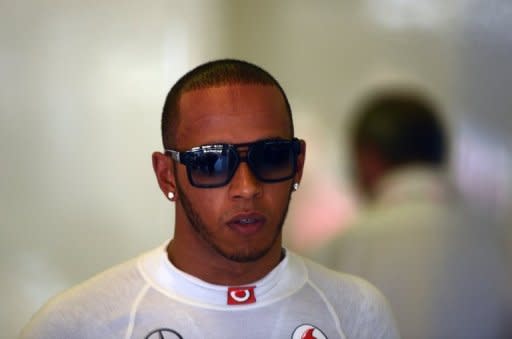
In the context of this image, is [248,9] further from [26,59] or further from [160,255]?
[160,255]

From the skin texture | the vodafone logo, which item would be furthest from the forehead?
the vodafone logo

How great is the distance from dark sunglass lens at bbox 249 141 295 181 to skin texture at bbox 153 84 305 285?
0.01 metres

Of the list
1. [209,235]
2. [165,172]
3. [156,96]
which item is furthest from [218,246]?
[156,96]

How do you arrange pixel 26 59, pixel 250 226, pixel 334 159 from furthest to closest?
1. pixel 334 159
2. pixel 26 59
3. pixel 250 226

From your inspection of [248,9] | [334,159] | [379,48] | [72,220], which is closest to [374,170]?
[334,159]

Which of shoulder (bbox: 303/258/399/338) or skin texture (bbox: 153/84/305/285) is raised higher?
skin texture (bbox: 153/84/305/285)

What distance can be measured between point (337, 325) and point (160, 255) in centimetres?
25

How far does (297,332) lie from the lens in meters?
0.84

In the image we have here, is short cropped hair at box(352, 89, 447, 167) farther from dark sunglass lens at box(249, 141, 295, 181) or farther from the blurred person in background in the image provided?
dark sunglass lens at box(249, 141, 295, 181)

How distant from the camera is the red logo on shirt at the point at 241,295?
84cm

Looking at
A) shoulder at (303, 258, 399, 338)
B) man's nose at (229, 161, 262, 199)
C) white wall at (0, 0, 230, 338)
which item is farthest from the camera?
white wall at (0, 0, 230, 338)

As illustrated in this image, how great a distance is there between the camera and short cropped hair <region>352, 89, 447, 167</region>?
1.07 metres

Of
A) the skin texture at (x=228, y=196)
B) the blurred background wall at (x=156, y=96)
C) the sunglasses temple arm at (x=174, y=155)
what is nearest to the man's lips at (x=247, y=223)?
the skin texture at (x=228, y=196)

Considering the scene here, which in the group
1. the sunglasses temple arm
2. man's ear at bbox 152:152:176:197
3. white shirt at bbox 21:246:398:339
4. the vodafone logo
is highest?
the sunglasses temple arm
